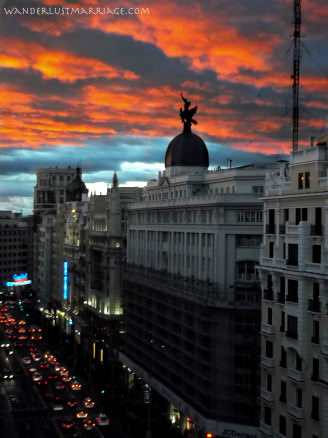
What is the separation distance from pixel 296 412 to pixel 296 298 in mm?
6870

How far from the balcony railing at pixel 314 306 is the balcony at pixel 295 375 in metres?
4.04

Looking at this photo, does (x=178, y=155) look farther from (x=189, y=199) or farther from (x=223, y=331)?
(x=223, y=331)

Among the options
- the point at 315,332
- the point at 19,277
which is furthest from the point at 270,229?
the point at 19,277

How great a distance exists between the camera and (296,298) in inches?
1652

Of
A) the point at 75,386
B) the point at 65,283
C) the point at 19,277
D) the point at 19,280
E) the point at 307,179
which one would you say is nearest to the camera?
the point at 307,179

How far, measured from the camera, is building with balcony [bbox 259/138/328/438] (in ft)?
130

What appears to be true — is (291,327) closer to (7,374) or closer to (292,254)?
(292,254)

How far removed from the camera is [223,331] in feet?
185

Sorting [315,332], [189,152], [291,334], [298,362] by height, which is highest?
[189,152]

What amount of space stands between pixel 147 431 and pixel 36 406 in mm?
20740

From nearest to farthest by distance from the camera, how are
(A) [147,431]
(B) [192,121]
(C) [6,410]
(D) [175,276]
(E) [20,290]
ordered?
(A) [147,431], (D) [175,276], (C) [6,410], (B) [192,121], (E) [20,290]

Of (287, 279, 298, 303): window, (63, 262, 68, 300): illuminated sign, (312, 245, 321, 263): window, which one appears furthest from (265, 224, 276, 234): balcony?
(63, 262, 68, 300): illuminated sign

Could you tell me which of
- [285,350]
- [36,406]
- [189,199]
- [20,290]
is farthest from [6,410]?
[20,290]

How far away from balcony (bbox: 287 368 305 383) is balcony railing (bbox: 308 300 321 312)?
4.04 metres
